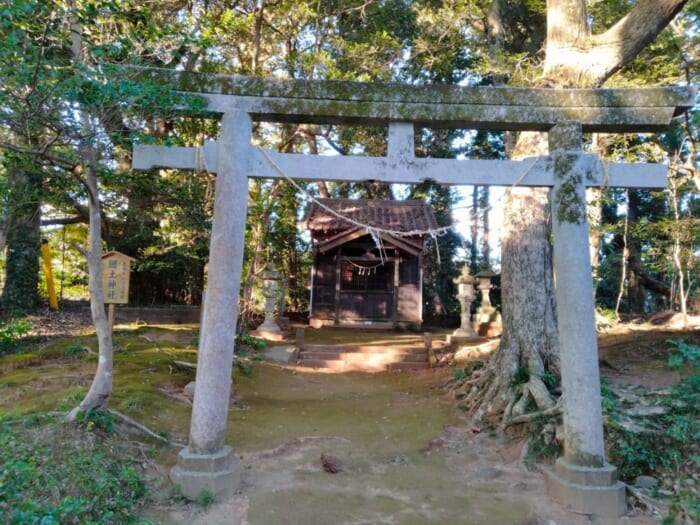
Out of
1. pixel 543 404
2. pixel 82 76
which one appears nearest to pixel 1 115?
pixel 82 76

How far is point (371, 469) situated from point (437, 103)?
4143 millimetres

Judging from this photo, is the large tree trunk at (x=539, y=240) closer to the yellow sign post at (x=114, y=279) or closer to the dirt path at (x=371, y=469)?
the dirt path at (x=371, y=469)

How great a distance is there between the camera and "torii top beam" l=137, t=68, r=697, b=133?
4.60 m

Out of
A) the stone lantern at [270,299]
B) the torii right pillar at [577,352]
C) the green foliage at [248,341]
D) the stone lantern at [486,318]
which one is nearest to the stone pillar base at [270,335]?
the stone lantern at [270,299]

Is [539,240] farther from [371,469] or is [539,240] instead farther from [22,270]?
[22,270]

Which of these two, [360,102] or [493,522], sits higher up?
[360,102]

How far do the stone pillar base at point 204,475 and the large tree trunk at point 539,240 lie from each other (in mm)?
4017

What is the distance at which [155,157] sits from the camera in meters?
4.53

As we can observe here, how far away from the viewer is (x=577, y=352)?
4.48m

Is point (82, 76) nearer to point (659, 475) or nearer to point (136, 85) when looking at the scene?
point (136, 85)

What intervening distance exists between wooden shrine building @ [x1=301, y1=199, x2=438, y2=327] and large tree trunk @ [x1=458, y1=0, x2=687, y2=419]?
29.2ft

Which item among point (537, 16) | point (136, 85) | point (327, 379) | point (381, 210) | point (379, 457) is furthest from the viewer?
point (381, 210)

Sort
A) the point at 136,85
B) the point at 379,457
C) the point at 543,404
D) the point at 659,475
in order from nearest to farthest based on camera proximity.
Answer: the point at 136,85 → the point at 659,475 → the point at 379,457 → the point at 543,404

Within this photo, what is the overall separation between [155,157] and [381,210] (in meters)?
14.0
